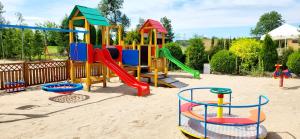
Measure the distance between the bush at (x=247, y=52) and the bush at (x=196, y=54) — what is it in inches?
87.7

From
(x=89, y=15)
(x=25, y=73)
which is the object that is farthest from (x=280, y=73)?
(x=25, y=73)

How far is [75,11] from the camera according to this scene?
31.6 ft

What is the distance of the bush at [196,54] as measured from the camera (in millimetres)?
17325

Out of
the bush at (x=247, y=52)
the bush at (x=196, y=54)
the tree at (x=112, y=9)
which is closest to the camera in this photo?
the bush at (x=247, y=52)

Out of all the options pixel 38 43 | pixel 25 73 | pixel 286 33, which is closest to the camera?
pixel 25 73

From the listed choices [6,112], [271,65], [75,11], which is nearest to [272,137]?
[6,112]

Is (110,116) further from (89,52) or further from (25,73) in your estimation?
(25,73)

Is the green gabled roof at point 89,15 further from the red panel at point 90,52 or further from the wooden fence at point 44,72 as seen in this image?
the wooden fence at point 44,72

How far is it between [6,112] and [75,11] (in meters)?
4.86

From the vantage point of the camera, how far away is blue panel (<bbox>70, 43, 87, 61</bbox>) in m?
9.44

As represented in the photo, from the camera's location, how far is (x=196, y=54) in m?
17.4

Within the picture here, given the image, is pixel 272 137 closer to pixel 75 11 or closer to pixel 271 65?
pixel 75 11

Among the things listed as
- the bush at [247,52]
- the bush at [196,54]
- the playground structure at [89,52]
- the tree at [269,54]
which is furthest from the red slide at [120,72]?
the tree at [269,54]

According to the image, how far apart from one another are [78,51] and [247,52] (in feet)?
37.5
